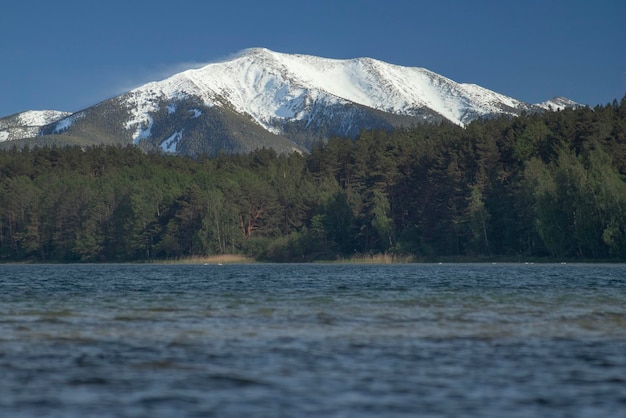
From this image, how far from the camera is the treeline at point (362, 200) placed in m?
117

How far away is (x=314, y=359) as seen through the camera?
2083cm

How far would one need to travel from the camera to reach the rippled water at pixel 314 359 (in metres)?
15.6

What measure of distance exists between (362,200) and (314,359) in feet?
439

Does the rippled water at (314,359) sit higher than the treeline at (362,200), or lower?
lower

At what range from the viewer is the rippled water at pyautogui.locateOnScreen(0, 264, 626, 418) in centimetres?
1556

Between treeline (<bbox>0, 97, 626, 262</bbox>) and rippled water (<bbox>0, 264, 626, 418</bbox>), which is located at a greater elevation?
treeline (<bbox>0, 97, 626, 262</bbox>)

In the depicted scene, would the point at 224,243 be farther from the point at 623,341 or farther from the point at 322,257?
the point at 623,341

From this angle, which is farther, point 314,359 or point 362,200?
point 362,200

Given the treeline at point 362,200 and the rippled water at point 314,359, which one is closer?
the rippled water at point 314,359

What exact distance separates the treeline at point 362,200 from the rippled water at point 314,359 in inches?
3160

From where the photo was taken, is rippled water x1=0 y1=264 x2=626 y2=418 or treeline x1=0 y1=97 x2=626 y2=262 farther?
treeline x1=0 y1=97 x2=626 y2=262

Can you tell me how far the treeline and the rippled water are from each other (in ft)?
263

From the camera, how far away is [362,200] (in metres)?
154

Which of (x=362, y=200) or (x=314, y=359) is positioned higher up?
(x=362, y=200)
